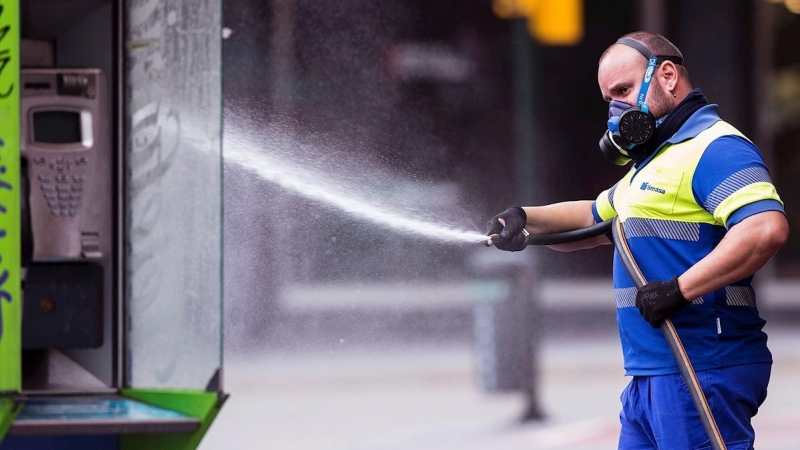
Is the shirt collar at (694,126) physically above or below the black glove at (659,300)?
above

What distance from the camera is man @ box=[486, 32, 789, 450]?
2762mm

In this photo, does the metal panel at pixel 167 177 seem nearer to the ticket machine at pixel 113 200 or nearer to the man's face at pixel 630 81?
the ticket machine at pixel 113 200

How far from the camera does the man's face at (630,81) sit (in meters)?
3.01

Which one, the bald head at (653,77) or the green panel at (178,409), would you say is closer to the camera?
the bald head at (653,77)

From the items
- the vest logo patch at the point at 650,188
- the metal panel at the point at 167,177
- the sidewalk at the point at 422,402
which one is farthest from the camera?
the sidewalk at the point at 422,402

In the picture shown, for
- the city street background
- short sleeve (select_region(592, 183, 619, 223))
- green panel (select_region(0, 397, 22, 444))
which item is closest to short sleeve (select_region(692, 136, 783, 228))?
short sleeve (select_region(592, 183, 619, 223))

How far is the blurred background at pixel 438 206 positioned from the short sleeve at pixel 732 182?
1.65 metres

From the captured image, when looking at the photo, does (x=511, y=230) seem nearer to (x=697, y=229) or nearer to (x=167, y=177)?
(x=697, y=229)

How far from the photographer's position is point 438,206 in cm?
518

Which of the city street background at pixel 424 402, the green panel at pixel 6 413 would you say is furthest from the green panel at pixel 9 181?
the city street background at pixel 424 402

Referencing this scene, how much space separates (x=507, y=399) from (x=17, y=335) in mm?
5300

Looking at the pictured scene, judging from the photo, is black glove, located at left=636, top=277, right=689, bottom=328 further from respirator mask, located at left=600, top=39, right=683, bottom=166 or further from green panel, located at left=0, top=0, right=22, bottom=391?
green panel, located at left=0, top=0, right=22, bottom=391

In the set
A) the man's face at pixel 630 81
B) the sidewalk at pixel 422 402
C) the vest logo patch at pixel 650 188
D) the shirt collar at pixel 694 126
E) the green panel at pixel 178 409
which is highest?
the man's face at pixel 630 81

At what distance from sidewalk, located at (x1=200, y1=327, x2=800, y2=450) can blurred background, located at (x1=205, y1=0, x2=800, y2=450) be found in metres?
0.02
